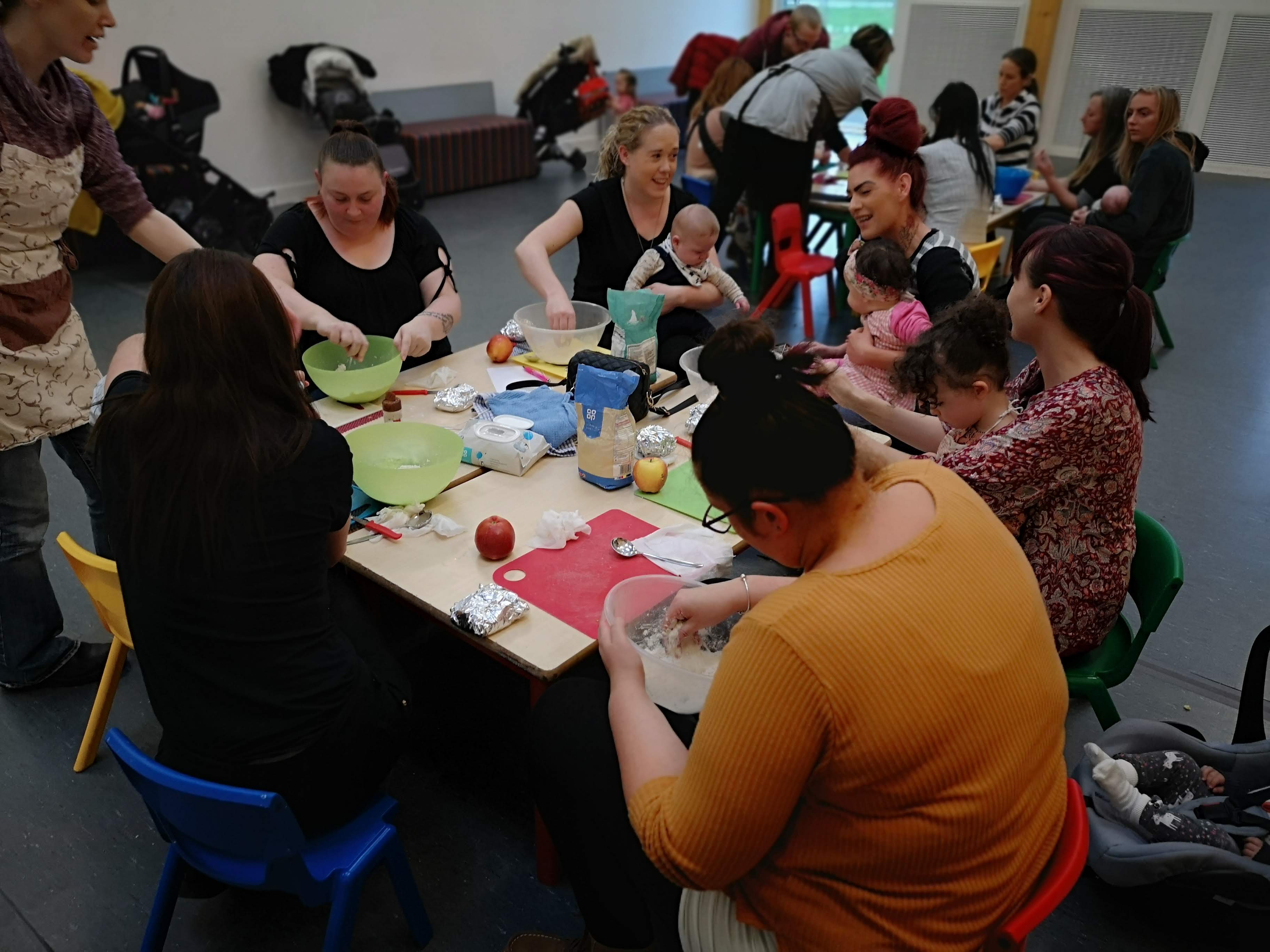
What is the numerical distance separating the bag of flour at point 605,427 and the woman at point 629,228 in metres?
0.92

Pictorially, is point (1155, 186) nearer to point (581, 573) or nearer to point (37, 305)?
point (581, 573)

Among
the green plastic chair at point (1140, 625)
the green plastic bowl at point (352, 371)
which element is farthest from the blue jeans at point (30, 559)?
the green plastic chair at point (1140, 625)

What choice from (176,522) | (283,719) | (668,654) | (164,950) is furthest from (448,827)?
(176,522)

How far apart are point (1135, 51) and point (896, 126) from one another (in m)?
7.47

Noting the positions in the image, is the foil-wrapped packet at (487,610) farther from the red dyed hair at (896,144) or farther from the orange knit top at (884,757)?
the red dyed hair at (896,144)

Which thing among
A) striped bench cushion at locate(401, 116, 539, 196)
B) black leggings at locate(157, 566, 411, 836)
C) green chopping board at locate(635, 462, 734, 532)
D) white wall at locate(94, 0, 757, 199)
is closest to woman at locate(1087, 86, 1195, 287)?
green chopping board at locate(635, 462, 734, 532)

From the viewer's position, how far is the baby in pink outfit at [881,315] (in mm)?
2570

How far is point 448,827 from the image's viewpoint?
2002 mm

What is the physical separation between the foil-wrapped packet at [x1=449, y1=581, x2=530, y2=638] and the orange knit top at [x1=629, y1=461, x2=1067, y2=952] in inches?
19.7

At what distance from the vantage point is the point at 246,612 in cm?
135

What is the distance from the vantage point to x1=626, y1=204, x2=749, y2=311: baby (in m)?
2.90

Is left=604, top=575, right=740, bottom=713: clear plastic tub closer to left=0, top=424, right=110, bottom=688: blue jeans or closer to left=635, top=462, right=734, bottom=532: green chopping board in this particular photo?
left=635, top=462, right=734, bottom=532: green chopping board

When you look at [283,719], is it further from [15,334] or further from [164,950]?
[15,334]

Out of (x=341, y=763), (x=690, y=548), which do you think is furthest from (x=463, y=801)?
(x=690, y=548)
